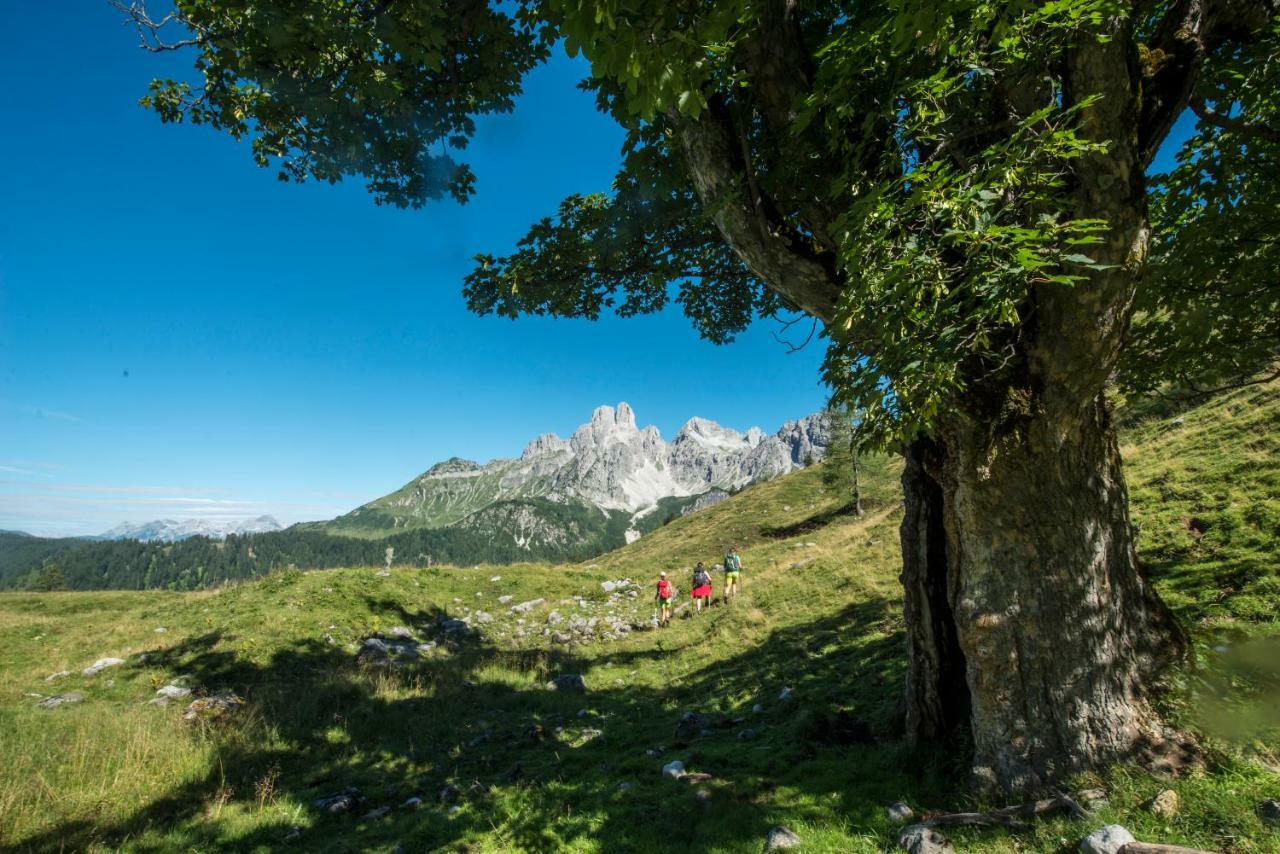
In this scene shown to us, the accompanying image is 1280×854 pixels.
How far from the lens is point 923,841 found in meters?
4.36

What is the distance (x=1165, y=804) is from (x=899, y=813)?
2116 mm

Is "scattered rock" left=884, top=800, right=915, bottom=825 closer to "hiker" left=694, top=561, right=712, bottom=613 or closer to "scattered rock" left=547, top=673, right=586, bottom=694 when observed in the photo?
"scattered rock" left=547, top=673, right=586, bottom=694

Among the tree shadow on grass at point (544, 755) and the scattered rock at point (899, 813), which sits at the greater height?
the scattered rock at point (899, 813)

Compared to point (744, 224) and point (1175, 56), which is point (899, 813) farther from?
Result: point (1175, 56)

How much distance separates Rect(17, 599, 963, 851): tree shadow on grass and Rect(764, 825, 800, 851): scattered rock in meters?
0.19

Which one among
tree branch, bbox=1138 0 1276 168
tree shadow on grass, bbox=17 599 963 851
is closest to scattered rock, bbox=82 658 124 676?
tree shadow on grass, bbox=17 599 963 851

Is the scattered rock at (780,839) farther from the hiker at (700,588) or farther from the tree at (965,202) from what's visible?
the hiker at (700,588)

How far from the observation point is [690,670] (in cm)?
1343

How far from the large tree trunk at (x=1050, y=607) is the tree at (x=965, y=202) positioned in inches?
0.9

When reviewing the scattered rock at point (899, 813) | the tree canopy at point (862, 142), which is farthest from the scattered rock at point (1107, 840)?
the tree canopy at point (862, 142)

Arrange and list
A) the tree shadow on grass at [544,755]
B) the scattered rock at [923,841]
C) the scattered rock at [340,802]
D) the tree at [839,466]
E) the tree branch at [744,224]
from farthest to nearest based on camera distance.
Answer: the tree at [839,466] < the scattered rock at [340,802] < the tree shadow on grass at [544,755] < the tree branch at [744,224] < the scattered rock at [923,841]

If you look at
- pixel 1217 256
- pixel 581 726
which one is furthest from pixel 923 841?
pixel 1217 256

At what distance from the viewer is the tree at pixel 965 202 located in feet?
13.0

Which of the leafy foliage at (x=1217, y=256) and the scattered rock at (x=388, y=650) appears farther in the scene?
the scattered rock at (x=388, y=650)
